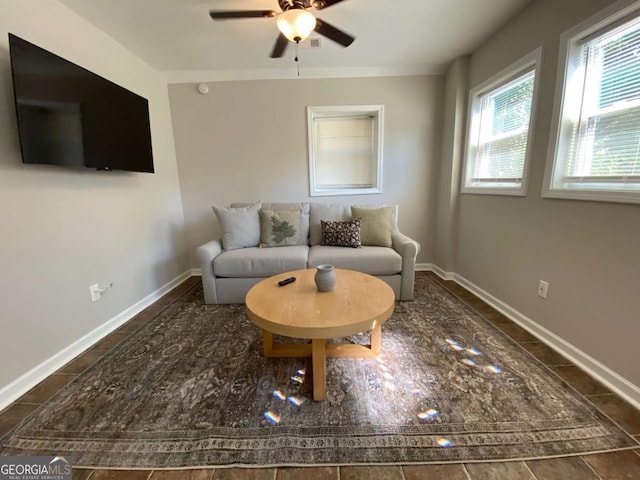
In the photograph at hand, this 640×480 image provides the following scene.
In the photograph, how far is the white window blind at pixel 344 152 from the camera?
11.6 feet

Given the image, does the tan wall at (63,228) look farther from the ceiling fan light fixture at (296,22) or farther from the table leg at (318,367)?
the table leg at (318,367)

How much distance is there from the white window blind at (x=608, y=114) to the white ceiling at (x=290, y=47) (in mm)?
834

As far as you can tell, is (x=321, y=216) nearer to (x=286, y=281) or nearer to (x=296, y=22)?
(x=286, y=281)

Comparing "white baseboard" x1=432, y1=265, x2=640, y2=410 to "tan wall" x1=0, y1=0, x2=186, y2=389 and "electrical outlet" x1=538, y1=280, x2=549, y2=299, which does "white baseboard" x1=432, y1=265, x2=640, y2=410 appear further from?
"tan wall" x1=0, y1=0, x2=186, y2=389

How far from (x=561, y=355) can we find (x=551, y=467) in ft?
3.22

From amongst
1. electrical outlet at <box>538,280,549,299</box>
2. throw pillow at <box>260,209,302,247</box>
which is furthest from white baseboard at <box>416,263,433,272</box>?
throw pillow at <box>260,209,302,247</box>

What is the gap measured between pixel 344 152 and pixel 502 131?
5.80ft

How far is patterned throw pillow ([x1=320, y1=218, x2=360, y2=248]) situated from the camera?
2898 mm

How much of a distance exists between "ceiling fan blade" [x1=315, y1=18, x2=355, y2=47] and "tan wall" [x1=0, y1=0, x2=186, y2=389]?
5.95ft

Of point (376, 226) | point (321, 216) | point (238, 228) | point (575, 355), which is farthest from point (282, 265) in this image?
point (575, 355)

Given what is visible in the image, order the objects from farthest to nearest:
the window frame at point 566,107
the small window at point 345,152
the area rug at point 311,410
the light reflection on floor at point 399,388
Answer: the small window at point 345,152 → the window frame at point 566,107 → the light reflection on floor at point 399,388 → the area rug at point 311,410

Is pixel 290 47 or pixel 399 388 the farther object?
pixel 290 47

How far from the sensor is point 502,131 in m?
2.58

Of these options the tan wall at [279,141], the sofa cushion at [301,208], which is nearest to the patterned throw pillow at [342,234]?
the sofa cushion at [301,208]
